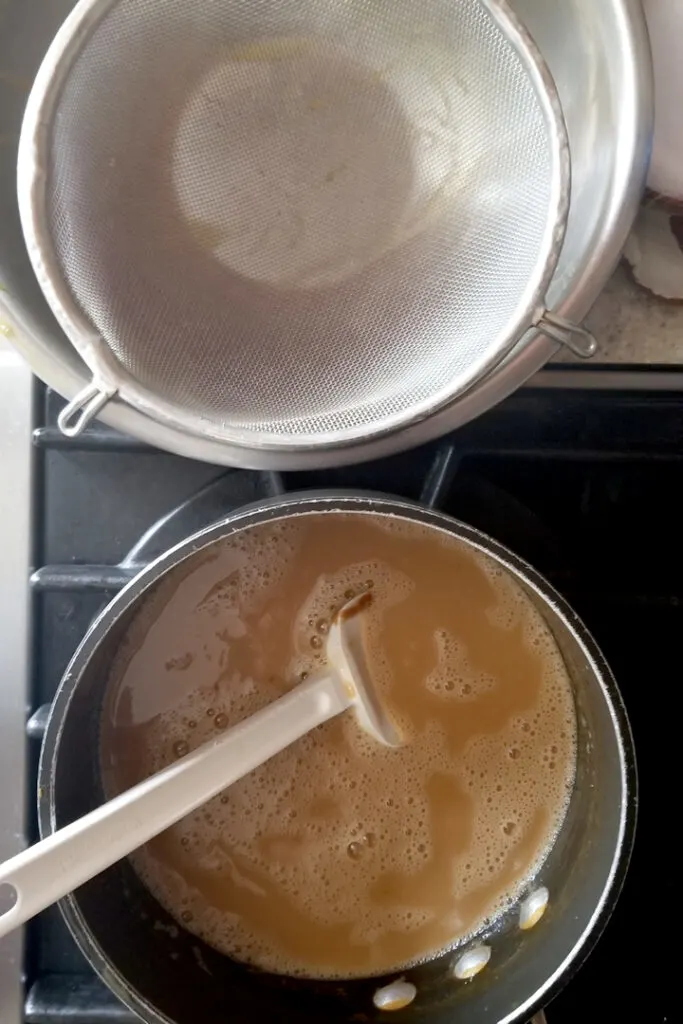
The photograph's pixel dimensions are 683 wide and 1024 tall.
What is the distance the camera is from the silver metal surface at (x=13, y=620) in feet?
3.04

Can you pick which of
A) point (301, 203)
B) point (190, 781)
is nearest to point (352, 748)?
point (190, 781)

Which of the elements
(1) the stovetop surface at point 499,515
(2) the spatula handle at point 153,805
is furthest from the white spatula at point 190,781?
(1) the stovetop surface at point 499,515

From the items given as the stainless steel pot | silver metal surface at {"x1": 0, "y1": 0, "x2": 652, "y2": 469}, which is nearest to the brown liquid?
the stainless steel pot

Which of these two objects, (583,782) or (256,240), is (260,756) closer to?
(583,782)

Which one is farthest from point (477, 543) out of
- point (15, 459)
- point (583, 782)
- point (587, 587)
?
point (15, 459)

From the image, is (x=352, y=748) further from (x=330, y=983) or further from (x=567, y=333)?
(x=567, y=333)

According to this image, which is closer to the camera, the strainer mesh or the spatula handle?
the spatula handle

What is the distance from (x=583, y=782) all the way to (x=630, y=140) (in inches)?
24.5

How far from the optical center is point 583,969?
991 millimetres

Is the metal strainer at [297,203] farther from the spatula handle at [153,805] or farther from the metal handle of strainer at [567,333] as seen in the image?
the spatula handle at [153,805]

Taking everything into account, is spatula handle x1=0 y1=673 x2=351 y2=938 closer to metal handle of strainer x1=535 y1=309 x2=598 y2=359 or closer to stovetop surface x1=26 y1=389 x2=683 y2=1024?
stovetop surface x1=26 y1=389 x2=683 y2=1024

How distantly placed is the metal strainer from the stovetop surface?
0.08 metres

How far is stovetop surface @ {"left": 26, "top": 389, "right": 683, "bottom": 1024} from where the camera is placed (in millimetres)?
927

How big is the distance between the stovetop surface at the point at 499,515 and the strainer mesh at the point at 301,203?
0.31 feet
